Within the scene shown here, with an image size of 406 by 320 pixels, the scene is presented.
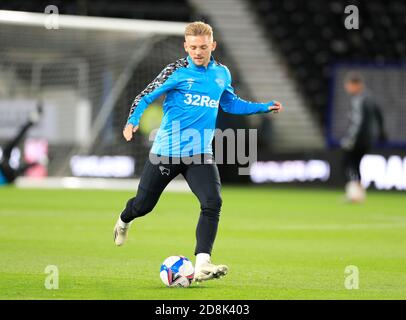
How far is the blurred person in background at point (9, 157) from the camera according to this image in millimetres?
21453

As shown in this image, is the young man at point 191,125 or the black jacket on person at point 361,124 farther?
the black jacket on person at point 361,124

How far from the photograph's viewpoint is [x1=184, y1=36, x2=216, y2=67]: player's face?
813 cm

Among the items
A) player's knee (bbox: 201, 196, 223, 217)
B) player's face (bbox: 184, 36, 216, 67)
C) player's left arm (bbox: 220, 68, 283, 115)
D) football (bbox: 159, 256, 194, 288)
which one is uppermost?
player's face (bbox: 184, 36, 216, 67)

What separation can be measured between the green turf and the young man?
25.8 inches

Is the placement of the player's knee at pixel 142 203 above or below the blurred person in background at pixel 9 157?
below

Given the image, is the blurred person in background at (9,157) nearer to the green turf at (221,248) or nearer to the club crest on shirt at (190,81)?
the green turf at (221,248)

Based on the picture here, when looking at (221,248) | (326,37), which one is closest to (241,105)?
(221,248)

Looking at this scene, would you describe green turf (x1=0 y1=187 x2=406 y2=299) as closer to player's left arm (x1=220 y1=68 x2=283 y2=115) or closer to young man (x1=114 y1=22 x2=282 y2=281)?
young man (x1=114 y1=22 x2=282 y2=281)

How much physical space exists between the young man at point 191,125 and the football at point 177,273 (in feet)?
0.74

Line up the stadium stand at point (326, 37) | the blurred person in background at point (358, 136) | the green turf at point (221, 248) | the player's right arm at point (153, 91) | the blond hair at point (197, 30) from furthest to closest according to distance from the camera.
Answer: the stadium stand at point (326, 37) → the blurred person in background at point (358, 136) → the player's right arm at point (153, 91) → the blond hair at point (197, 30) → the green turf at point (221, 248)

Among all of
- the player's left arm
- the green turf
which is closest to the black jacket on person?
the green turf

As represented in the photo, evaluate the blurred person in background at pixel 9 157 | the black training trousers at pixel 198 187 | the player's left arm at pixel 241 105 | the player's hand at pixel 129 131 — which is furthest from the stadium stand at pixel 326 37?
the player's hand at pixel 129 131

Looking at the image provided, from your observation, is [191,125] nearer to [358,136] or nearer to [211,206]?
[211,206]
